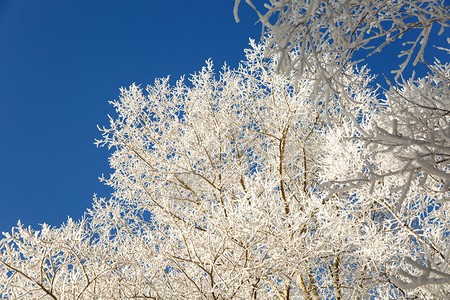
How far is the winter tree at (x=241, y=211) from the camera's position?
411cm

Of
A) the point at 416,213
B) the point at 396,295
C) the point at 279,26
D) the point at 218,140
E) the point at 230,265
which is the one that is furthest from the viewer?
the point at 218,140

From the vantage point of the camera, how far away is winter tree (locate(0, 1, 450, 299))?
411cm

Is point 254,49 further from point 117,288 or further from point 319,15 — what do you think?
point 117,288

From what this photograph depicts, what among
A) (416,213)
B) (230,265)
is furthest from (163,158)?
(416,213)

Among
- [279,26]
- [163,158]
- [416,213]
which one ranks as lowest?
[416,213]

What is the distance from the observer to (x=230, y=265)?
4332mm

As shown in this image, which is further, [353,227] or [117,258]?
[353,227]

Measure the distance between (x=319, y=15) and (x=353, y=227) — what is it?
3.45m

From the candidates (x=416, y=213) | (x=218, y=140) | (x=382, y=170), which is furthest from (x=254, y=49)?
(x=416, y=213)

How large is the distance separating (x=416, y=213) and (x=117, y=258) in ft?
13.1

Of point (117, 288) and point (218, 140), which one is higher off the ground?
point (218, 140)

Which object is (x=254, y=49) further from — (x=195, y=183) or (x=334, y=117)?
(x=195, y=183)

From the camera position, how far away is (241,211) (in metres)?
4.06

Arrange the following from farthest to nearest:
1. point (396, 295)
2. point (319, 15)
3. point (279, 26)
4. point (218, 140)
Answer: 1. point (218, 140)
2. point (396, 295)
3. point (319, 15)
4. point (279, 26)
